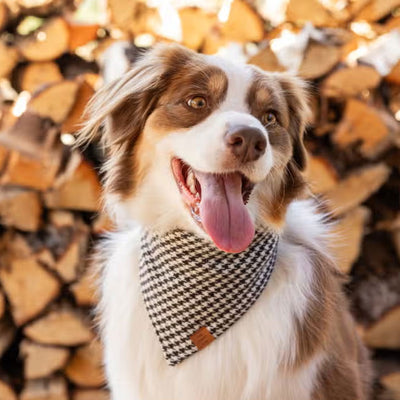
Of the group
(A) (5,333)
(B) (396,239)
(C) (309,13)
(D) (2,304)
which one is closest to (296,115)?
(C) (309,13)

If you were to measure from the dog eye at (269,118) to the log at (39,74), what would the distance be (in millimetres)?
1078

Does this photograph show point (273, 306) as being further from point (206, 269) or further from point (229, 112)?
point (229, 112)

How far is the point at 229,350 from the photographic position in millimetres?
1452

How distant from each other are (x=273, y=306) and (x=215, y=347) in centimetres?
18

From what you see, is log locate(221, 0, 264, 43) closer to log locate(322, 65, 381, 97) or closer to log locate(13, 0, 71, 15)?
log locate(322, 65, 381, 97)

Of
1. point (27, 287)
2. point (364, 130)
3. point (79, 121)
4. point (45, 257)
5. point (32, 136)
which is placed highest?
point (364, 130)

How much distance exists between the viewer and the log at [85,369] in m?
2.33

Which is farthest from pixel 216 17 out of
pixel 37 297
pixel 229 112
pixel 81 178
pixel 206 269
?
pixel 37 297

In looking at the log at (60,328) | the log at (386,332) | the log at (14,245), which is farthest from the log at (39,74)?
the log at (386,332)

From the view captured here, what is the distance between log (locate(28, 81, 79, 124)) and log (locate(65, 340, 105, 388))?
0.95 m

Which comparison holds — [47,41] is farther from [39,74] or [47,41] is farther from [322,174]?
[322,174]

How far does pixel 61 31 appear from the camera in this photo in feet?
7.20

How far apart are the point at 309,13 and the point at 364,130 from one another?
0.49 meters

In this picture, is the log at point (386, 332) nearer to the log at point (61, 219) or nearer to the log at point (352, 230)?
the log at point (352, 230)
